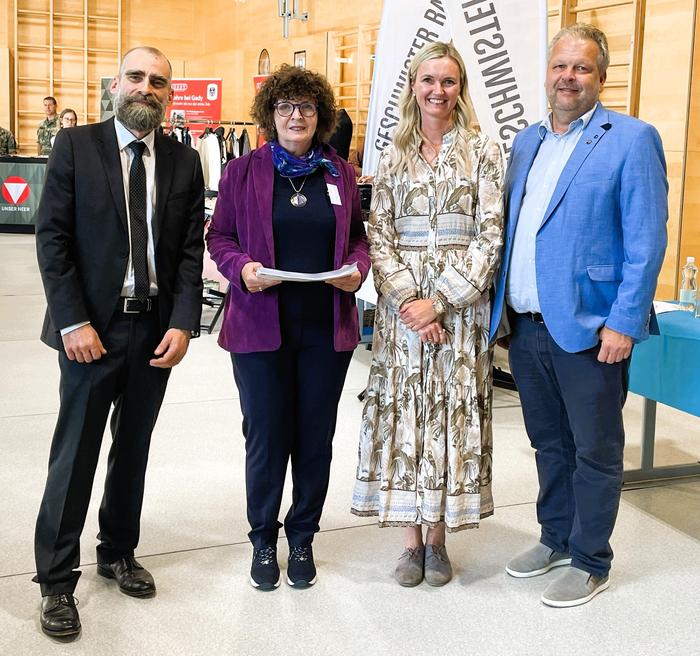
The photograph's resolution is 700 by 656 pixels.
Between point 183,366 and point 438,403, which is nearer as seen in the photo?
point 438,403

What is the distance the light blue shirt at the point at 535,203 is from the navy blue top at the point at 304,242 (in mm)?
590

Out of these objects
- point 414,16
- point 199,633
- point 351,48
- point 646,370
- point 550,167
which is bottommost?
point 199,633

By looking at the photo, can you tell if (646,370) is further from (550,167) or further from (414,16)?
(414,16)

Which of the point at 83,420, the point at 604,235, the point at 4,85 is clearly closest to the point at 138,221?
the point at 83,420

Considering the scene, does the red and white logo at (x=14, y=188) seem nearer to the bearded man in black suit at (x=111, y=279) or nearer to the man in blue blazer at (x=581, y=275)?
the bearded man in black suit at (x=111, y=279)

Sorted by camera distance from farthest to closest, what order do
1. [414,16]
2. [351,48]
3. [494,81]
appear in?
[351,48], [414,16], [494,81]

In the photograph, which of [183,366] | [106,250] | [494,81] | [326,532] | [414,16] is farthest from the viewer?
[183,366]

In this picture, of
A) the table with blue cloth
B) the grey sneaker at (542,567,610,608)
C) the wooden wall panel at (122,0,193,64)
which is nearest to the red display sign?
the wooden wall panel at (122,0,193,64)

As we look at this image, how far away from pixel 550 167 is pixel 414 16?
8.18ft

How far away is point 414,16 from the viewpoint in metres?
4.88

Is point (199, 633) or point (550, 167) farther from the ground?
point (550, 167)

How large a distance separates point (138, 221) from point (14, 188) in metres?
11.6

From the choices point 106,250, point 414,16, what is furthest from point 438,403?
point 414,16

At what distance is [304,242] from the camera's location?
104 inches
